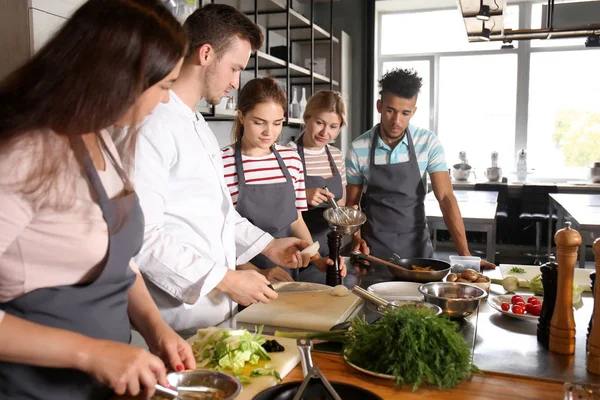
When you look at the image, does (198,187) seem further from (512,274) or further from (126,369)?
(512,274)

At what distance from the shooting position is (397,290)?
1.81m

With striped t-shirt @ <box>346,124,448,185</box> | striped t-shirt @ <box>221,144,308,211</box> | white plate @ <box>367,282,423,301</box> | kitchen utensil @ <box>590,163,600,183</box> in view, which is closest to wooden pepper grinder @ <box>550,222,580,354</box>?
white plate @ <box>367,282,423,301</box>

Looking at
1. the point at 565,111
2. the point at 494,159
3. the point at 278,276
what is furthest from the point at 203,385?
the point at 565,111

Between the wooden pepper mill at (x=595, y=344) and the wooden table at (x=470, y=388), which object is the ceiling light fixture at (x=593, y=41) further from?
the wooden table at (x=470, y=388)

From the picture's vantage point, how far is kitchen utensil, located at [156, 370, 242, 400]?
1.02m

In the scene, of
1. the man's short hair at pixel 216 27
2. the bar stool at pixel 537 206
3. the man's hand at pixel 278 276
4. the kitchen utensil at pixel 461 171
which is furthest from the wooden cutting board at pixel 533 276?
the kitchen utensil at pixel 461 171

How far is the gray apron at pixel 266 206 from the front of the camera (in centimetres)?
233

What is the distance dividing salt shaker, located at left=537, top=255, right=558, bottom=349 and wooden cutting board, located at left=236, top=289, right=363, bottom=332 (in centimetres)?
49

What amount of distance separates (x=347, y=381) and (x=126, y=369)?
460 mm

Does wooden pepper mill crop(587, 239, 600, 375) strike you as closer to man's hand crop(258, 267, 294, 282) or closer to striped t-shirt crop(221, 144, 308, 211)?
man's hand crop(258, 267, 294, 282)

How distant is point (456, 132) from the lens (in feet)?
22.9

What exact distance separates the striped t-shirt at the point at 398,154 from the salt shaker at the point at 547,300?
5.05 ft

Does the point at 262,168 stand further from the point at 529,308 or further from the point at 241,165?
the point at 529,308

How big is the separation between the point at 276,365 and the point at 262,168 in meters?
1.36
